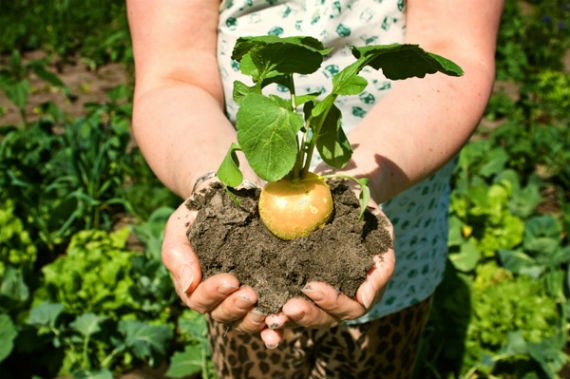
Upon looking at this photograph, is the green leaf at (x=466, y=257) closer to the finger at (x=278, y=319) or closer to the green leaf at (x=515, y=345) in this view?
the green leaf at (x=515, y=345)

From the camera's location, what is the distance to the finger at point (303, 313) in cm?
111

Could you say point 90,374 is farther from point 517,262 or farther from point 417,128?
point 517,262

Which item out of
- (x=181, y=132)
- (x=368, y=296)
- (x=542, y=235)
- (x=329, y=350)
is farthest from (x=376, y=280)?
(x=542, y=235)

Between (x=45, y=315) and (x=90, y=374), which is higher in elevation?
(x=45, y=315)

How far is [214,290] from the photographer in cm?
112

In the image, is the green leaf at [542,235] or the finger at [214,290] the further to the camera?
the green leaf at [542,235]

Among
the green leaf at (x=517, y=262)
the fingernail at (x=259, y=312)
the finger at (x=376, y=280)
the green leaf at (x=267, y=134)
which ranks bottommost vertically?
the green leaf at (x=517, y=262)

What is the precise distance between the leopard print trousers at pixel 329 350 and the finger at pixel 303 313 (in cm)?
60

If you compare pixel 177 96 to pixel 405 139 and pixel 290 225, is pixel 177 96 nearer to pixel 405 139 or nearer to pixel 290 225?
pixel 290 225

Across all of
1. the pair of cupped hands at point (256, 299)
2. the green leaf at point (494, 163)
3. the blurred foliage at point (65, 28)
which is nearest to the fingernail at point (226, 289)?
the pair of cupped hands at point (256, 299)

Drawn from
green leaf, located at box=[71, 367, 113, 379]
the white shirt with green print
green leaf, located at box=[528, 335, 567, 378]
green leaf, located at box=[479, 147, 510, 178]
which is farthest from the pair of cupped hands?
green leaf, located at box=[479, 147, 510, 178]

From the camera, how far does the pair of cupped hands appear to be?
1.12 m

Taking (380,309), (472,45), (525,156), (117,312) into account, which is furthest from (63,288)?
(525,156)

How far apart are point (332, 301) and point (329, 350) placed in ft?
2.84
